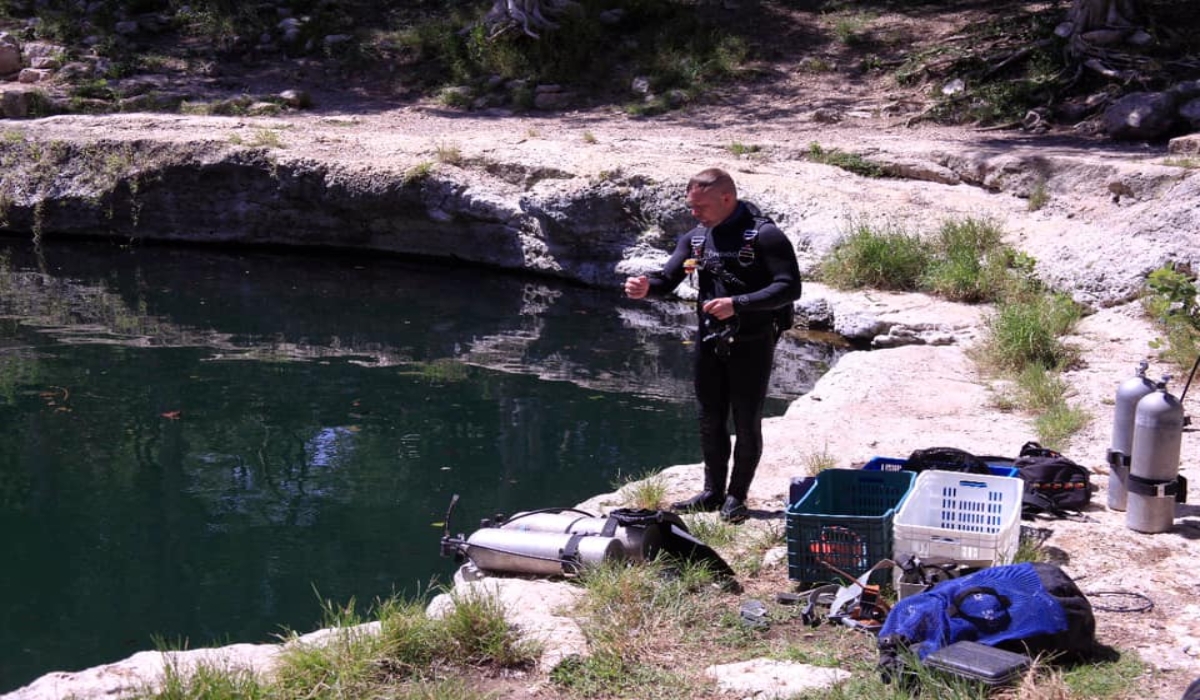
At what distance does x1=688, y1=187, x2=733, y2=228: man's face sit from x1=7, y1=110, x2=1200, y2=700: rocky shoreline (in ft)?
4.82

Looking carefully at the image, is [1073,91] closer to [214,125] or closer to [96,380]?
[214,125]

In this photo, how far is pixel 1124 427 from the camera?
217 inches

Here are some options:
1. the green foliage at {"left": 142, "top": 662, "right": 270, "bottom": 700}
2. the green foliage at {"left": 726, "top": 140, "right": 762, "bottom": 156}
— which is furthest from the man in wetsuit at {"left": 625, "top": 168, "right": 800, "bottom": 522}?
Result: the green foliage at {"left": 726, "top": 140, "right": 762, "bottom": 156}

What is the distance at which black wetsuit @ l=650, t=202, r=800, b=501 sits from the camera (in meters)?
5.56

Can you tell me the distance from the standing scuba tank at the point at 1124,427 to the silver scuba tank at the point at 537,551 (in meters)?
2.33

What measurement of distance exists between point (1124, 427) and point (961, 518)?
0.95 metres

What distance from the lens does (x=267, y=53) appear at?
21.2m

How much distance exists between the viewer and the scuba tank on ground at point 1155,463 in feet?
17.1

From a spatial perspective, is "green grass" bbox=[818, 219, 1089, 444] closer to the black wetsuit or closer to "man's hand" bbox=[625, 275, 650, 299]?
the black wetsuit

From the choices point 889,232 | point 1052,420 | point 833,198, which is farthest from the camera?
point 833,198

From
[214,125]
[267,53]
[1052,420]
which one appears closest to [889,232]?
[1052,420]

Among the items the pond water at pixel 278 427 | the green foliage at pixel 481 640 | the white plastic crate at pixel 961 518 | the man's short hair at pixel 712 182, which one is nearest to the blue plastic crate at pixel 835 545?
the white plastic crate at pixel 961 518

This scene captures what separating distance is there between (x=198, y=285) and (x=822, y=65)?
978 cm

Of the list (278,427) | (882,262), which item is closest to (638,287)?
(278,427)
